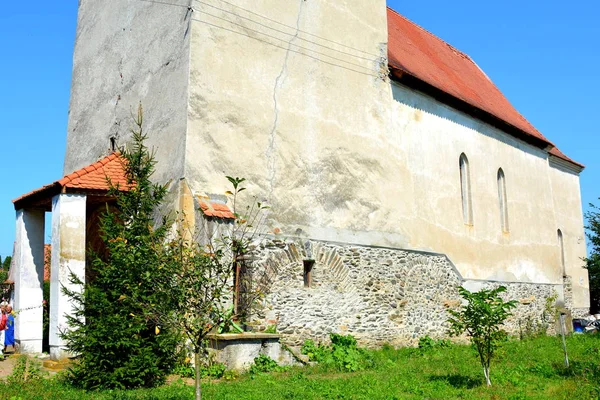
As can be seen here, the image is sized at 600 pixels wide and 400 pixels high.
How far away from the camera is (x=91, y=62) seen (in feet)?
50.8

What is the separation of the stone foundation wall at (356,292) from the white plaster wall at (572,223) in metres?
8.94

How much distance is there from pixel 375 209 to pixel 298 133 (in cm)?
279

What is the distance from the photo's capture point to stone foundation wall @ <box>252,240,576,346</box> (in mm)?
12219

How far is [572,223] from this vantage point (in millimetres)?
24766

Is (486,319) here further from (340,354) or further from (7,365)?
(7,365)

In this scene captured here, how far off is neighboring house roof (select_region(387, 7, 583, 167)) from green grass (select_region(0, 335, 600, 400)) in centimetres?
762

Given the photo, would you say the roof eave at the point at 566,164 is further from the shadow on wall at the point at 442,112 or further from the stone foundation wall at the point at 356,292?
the stone foundation wall at the point at 356,292

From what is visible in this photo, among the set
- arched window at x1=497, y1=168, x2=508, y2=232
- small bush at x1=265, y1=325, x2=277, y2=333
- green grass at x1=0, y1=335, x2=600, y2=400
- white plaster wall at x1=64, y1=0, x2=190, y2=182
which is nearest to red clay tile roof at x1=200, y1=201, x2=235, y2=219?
white plaster wall at x1=64, y1=0, x2=190, y2=182

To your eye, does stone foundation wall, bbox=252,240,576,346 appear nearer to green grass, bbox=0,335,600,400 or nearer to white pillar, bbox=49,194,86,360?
green grass, bbox=0,335,600,400

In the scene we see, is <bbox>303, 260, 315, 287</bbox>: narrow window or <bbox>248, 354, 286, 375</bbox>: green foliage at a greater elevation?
<bbox>303, 260, 315, 287</bbox>: narrow window

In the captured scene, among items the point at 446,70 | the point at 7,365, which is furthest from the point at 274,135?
the point at 446,70

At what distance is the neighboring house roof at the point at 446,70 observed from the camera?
16938 mm

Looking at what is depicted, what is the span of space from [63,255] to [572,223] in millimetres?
20745

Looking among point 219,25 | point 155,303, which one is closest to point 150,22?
point 219,25
